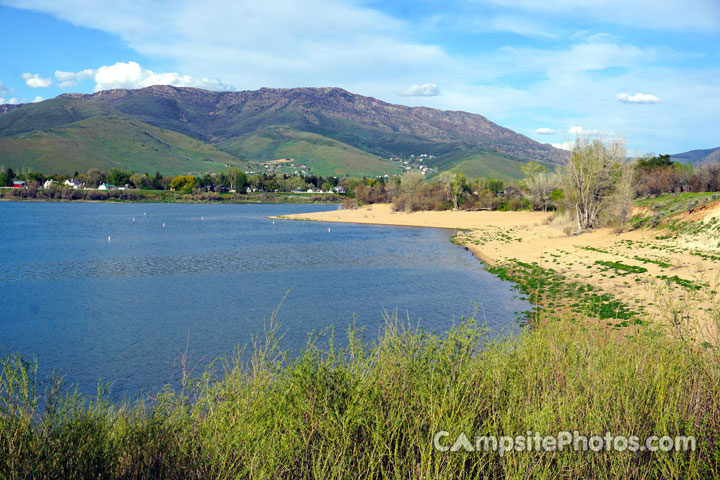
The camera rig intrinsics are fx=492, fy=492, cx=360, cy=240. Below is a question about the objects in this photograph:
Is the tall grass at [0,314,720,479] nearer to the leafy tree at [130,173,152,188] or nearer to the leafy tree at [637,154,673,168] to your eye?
the leafy tree at [637,154,673,168]

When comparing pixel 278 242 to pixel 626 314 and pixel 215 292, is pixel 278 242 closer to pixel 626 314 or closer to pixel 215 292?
pixel 215 292

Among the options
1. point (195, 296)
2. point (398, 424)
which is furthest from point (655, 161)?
point (398, 424)

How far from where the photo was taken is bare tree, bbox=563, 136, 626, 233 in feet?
132

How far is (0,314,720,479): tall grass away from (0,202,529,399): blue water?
409cm

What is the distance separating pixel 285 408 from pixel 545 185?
78715 mm

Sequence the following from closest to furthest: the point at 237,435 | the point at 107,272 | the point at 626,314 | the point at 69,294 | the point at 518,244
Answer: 1. the point at 237,435
2. the point at 626,314
3. the point at 69,294
4. the point at 107,272
5. the point at 518,244

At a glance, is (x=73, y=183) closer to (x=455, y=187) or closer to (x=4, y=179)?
(x=4, y=179)

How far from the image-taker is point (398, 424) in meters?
5.14

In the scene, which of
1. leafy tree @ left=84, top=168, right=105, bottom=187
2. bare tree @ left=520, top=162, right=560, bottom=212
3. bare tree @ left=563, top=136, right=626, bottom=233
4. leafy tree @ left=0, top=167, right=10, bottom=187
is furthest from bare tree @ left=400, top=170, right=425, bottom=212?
leafy tree @ left=0, top=167, right=10, bottom=187

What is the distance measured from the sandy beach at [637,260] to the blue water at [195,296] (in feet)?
11.5

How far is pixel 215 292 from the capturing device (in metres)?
26.0

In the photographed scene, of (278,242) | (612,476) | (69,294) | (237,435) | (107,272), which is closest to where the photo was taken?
(612,476)

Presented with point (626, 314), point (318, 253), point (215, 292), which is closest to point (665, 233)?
point (626, 314)

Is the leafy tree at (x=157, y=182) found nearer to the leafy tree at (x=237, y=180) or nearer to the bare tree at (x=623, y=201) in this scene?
the leafy tree at (x=237, y=180)
